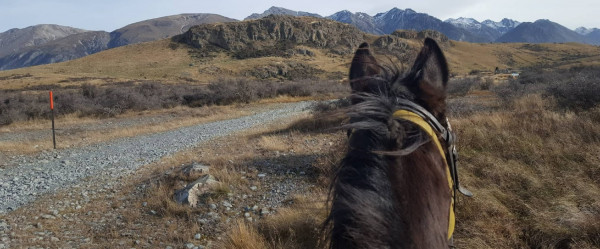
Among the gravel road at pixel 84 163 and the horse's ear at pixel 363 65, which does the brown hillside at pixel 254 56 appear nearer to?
the gravel road at pixel 84 163

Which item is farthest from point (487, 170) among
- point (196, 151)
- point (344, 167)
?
point (196, 151)

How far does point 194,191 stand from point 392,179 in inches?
175

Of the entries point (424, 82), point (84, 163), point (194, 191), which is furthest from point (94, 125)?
point (424, 82)

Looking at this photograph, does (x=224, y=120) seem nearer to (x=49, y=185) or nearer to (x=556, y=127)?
(x=49, y=185)

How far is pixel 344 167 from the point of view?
3.43 ft

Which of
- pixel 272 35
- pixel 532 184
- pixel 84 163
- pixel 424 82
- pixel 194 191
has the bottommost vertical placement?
pixel 84 163

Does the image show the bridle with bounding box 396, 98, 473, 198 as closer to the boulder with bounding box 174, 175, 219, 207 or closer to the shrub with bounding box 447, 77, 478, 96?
the boulder with bounding box 174, 175, 219, 207

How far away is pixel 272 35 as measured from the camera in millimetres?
87250

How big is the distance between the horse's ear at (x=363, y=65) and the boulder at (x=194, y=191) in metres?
3.71

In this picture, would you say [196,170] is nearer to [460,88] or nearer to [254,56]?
[460,88]

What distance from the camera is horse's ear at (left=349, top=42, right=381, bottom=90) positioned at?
1.69 m

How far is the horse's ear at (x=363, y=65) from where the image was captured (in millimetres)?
1694

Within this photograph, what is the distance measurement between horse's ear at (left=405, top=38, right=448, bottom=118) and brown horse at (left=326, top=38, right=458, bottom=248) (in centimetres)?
1

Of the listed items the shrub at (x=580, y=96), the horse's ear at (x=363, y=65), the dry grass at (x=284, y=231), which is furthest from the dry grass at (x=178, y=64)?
the horse's ear at (x=363, y=65)
